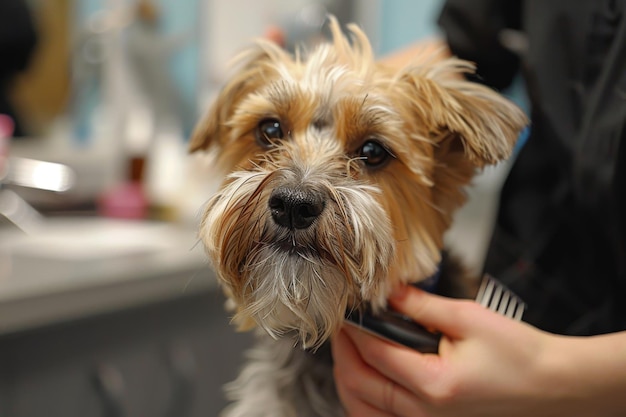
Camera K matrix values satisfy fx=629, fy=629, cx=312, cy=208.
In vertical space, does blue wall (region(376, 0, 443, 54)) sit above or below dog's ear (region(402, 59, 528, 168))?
below

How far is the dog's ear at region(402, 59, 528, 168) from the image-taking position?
0.83 metres

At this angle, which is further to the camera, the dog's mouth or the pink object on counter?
the pink object on counter

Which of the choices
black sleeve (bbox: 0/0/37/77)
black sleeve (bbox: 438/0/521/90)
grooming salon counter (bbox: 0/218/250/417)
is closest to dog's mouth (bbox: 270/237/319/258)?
grooming salon counter (bbox: 0/218/250/417)

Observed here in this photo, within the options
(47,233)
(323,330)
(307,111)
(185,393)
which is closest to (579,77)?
(307,111)

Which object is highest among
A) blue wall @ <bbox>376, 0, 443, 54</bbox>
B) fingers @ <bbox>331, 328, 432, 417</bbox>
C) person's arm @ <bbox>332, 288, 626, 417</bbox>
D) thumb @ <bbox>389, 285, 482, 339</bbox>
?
thumb @ <bbox>389, 285, 482, 339</bbox>

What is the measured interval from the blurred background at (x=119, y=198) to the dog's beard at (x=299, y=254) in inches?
9.9

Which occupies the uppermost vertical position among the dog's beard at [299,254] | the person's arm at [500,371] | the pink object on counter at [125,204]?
the dog's beard at [299,254]

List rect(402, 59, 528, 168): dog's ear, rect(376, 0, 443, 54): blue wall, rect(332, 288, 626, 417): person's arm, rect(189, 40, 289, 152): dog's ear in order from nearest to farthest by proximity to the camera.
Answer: rect(332, 288, 626, 417): person's arm
rect(402, 59, 528, 168): dog's ear
rect(189, 40, 289, 152): dog's ear
rect(376, 0, 443, 54): blue wall

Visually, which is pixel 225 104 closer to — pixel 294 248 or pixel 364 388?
pixel 294 248

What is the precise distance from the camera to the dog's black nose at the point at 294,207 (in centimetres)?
71

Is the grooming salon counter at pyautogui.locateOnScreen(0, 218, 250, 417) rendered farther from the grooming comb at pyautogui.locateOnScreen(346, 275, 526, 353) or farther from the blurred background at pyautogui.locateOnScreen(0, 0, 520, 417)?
the grooming comb at pyautogui.locateOnScreen(346, 275, 526, 353)

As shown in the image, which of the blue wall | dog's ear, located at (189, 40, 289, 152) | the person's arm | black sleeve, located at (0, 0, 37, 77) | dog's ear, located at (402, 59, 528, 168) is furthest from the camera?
the blue wall

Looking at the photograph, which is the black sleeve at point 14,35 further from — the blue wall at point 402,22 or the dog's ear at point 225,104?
the dog's ear at point 225,104

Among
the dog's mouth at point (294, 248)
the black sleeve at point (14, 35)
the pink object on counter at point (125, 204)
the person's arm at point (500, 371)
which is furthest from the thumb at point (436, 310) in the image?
the black sleeve at point (14, 35)
